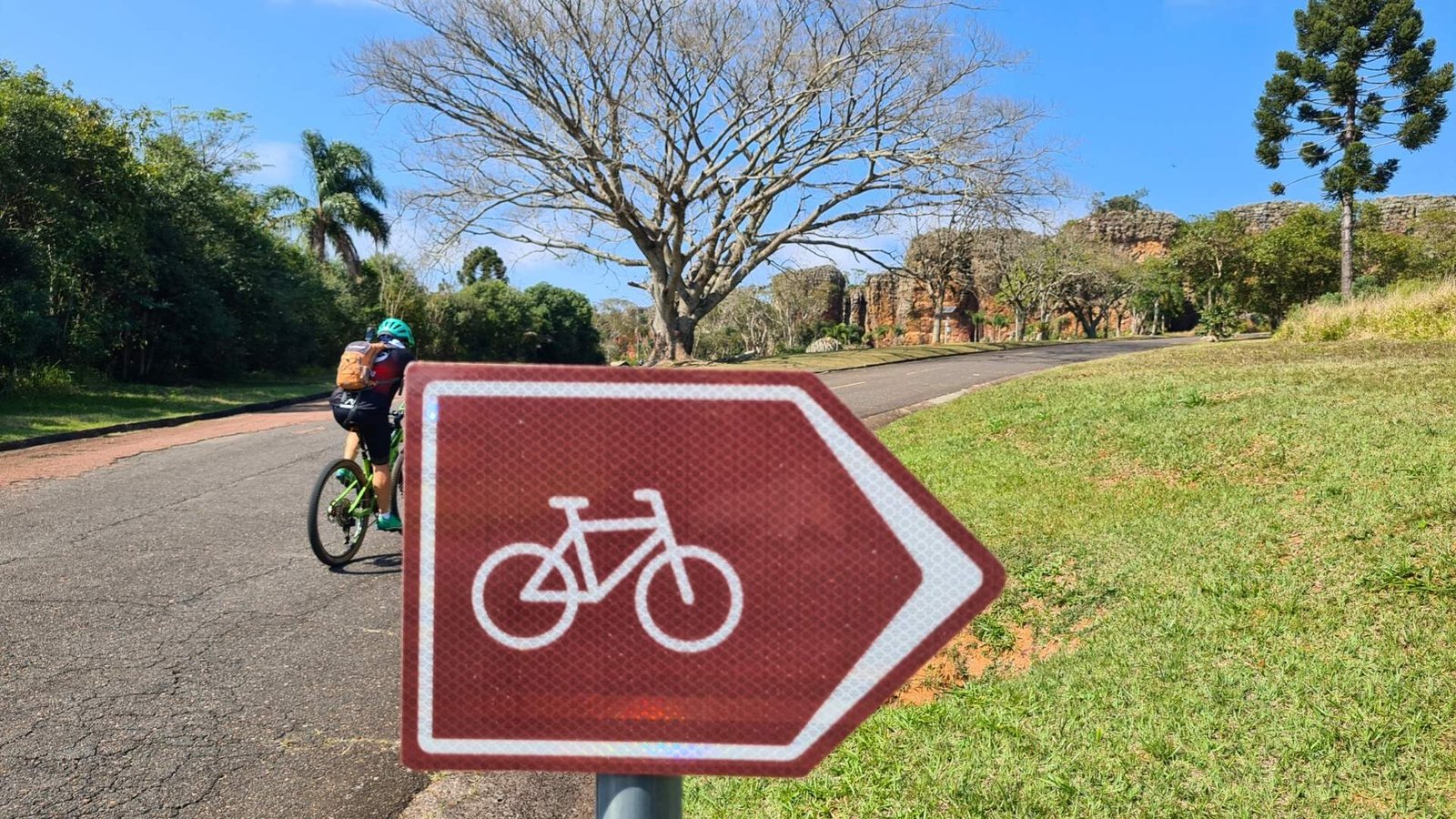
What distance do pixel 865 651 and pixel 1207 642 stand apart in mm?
3265

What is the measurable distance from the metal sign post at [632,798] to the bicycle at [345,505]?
207 inches

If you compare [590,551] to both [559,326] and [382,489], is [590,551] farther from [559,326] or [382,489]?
[559,326]

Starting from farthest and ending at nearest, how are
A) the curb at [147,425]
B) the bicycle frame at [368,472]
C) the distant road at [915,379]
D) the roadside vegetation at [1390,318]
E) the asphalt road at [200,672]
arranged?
A: 1. the roadside vegetation at [1390,318]
2. the distant road at [915,379]
3. the curb at [147,425]
4. the bicycle frame at [368,472]
5. the asphalt road at [200,672]

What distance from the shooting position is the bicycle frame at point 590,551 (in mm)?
1251

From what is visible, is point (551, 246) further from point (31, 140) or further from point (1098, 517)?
point (1098, 517)

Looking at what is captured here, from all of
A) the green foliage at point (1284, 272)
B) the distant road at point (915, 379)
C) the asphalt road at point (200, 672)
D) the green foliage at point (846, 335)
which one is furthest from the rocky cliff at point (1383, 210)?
the asphalt road at point (200, 672)

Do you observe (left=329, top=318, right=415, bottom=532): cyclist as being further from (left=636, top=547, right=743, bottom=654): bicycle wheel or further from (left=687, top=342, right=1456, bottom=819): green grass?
(left=636, top=547, right=743, bottom=654): bicycle wheel

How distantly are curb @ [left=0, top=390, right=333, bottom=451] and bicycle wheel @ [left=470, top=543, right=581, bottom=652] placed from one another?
29.8ft

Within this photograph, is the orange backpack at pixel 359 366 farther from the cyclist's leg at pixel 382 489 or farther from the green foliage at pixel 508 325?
the green foliage at pixel 508 325

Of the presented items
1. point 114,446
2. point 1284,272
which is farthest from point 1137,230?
point 114,446

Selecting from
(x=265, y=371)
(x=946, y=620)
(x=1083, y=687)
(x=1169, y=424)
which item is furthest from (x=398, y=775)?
(x=265, y=371)

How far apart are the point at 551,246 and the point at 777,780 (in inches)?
933

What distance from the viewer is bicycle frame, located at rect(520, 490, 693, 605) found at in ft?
4.10

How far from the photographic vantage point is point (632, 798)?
1.25m
